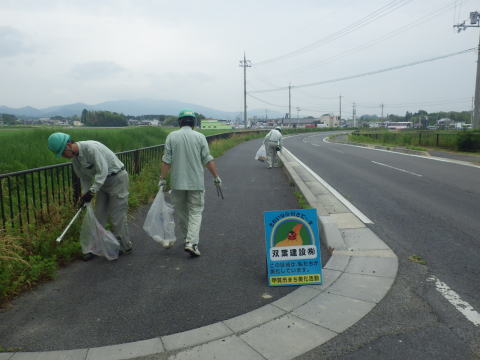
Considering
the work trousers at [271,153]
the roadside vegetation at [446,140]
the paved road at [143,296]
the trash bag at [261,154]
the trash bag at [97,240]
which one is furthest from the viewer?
the roadside vegetation at [446,140]

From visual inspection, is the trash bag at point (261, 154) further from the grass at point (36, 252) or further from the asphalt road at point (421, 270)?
the grass at point (36, 252)

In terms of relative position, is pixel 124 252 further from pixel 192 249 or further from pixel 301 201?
pixel 301 201

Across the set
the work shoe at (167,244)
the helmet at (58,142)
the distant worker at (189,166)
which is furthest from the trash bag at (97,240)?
the helmet at (58,142)

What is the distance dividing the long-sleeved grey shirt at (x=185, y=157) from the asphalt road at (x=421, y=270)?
8.64ft

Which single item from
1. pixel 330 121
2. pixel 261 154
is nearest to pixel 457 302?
pixel 261 154

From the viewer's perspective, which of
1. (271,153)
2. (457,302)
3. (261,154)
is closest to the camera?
(457,302)

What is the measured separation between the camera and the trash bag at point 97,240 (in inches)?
185

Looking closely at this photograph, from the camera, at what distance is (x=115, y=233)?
16.7 feet

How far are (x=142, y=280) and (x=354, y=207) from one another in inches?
185

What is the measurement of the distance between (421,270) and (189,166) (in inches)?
119

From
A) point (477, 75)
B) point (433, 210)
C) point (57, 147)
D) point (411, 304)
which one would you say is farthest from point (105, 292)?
point (477, 75)

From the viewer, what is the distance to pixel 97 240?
4.74 metres

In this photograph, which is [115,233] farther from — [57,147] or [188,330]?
[188,330]

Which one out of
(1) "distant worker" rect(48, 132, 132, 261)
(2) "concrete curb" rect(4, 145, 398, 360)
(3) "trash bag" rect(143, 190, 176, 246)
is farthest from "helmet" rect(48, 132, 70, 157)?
(2) "concrete curb" rect(4, 145, 398, 360)
